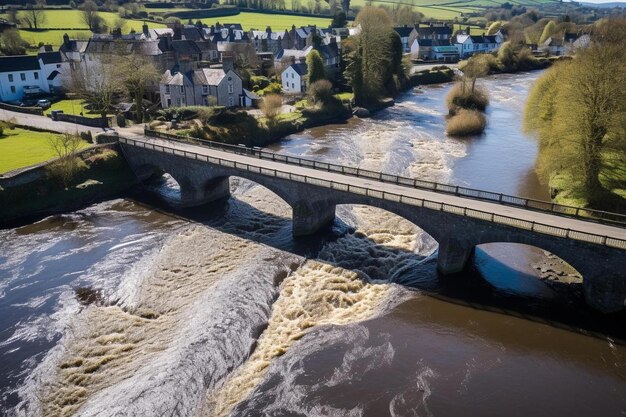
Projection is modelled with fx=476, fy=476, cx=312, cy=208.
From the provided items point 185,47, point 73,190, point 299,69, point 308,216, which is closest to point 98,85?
point 73,190

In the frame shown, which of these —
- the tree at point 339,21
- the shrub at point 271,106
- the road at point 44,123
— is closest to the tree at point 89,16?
the tree at point 339,21

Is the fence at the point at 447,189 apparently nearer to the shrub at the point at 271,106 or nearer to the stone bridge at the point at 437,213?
the stone bridge at the point at 437,213

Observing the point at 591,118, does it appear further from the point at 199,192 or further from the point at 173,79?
the point at 173,79

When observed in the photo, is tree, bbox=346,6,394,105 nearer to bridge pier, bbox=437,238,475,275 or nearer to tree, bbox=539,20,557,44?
bridge pier, bbox=437,238,475,275

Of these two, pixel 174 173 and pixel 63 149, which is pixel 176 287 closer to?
pixel 174 173

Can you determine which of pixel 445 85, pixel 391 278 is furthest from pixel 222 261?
pixel 445 85

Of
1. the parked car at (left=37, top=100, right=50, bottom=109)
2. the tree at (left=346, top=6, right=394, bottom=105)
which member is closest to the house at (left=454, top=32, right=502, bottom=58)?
the tree at (left=346, top=6, right=394, bottom=105)
